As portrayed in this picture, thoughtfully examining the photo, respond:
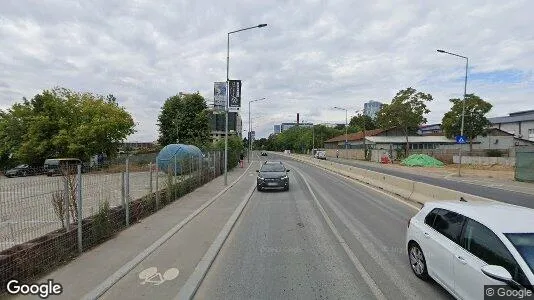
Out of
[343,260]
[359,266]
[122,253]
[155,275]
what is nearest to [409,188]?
[343,260]

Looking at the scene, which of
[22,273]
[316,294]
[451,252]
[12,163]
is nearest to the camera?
[451,252]

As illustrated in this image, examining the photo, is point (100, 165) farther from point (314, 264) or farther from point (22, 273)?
point (314, 264)

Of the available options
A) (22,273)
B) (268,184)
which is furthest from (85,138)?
(22,273)

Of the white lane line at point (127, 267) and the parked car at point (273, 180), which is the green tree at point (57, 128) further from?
the white lane line at point (127, 267)

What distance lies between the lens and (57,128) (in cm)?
4756

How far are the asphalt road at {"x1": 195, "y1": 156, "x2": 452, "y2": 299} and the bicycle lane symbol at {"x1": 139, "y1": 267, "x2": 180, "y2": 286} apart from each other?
0.58m

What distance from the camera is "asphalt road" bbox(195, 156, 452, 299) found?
629 centimetres

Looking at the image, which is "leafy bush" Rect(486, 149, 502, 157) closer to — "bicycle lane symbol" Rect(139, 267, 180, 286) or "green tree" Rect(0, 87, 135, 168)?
"green tree" Rect(0, 87, 135, 168)

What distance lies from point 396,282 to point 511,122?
350ft

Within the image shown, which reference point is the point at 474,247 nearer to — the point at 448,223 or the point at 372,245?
the point at 448,223

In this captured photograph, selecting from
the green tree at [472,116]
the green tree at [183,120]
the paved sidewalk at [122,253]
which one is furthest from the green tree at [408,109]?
the paved sidewalk at [122,253]

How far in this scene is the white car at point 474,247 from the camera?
4.60 metres

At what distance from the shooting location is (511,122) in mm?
98812

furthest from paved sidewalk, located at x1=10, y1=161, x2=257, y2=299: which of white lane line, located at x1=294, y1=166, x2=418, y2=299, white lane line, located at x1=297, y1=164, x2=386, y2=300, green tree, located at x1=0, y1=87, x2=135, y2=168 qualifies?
green tree, located at x1=0, y1=87, x2=135, y2=168
